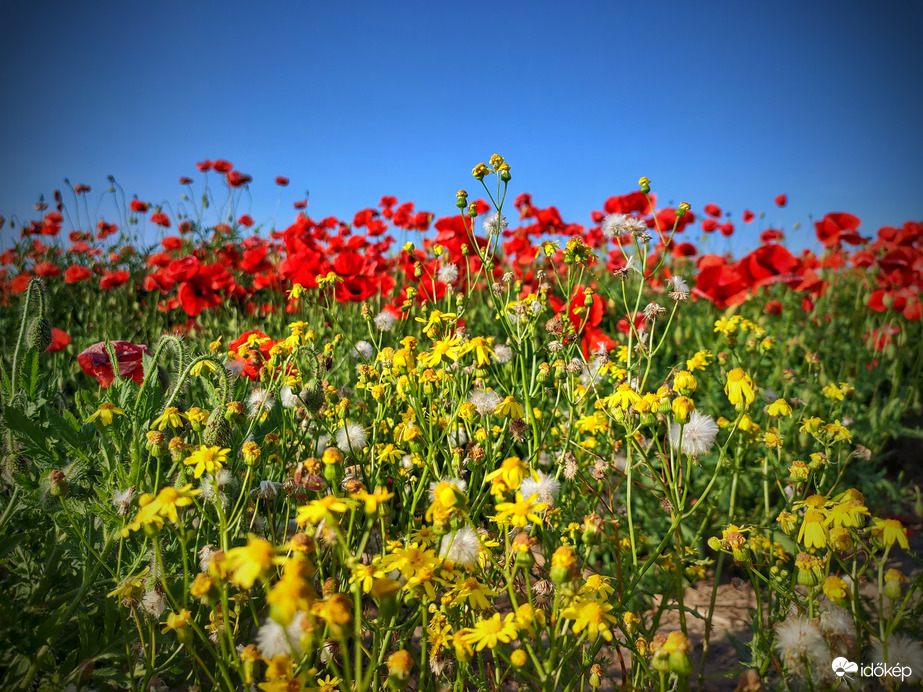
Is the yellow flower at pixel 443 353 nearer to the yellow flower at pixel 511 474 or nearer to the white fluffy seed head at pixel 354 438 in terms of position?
the white fluffy seed head at pixel 354 438

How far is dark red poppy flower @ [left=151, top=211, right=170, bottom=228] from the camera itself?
451cm

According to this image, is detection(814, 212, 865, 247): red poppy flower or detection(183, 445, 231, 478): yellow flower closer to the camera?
detection(183, 445, 231, 478): yellow flower

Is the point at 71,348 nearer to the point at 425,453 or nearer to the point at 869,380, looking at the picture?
the point at 425,453

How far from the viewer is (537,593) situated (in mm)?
1066

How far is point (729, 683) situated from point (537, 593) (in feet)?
2.37

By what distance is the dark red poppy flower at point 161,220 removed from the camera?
4508 mm

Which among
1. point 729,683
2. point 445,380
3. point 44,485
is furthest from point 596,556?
point 44,485

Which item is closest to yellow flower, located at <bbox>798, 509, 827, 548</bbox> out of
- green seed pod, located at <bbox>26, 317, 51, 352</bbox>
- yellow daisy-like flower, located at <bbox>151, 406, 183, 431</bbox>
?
yellow daisy-like flower, located at <bbox>151, 406, 183, 431</bbox>

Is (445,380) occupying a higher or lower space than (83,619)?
higher

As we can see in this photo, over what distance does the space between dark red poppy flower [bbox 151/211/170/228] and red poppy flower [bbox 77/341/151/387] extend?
143 inches

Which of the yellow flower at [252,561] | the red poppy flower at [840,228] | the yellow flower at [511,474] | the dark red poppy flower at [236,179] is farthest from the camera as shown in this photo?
the dark red poppy flower at [236,179]

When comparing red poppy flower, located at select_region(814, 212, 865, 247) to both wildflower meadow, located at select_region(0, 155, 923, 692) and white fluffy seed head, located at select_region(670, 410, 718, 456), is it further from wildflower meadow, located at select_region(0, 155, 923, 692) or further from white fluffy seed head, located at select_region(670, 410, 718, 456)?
white fluffy seed head, located at select_region(670, 410, 718, 456)

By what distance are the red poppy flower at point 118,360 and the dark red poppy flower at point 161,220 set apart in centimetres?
364

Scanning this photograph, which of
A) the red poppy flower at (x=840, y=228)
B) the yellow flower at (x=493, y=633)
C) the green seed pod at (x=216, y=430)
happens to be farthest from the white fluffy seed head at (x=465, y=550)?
the red poppy flower at (x=840, y=228)
